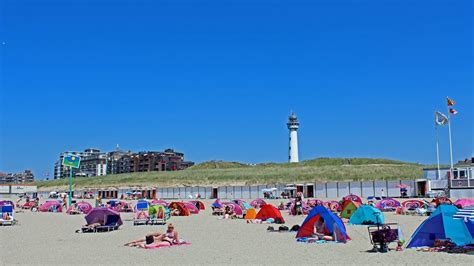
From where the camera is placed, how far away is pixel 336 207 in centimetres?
2872

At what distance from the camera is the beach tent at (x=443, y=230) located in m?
12.7

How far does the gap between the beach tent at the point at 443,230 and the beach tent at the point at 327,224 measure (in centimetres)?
217

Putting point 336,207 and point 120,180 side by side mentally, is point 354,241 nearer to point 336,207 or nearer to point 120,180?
point 336,207

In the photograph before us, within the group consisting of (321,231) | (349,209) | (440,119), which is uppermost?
(440,119)

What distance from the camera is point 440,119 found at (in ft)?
148

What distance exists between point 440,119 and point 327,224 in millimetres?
33735

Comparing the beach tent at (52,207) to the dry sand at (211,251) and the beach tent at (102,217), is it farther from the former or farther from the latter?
the dry sand at (211,251)

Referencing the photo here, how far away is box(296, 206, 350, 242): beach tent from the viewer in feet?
48.8

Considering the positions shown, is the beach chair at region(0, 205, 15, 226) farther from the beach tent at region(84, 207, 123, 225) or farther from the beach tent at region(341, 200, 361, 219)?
the beach tent at region(341, 200, 361, 219)

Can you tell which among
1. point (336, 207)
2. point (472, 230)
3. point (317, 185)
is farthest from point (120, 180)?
point (472, 230)

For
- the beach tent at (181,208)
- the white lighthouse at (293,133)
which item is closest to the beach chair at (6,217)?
the beach tent at (181,208)

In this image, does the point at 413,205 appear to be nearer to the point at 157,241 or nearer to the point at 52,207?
the point at 157,241

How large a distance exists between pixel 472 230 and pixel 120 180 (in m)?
89.9

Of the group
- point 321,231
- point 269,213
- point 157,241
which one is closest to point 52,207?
point 269,213
